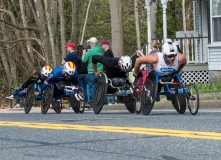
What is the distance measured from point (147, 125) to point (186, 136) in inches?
81.3

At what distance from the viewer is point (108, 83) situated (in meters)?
17.8

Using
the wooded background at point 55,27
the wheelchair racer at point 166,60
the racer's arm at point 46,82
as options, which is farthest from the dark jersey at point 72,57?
the wooded background at point 55,27

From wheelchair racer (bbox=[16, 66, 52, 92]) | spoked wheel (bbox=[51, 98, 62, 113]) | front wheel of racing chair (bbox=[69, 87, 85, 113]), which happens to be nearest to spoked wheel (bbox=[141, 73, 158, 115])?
front wheel of racing chair (bbox=[69, 87, 85, 113])

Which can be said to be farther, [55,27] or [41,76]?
[55,27]

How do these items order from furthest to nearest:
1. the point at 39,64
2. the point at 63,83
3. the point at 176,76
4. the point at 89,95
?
the point at 39,64, the point at 89,95, the point at 63,83, the point at 176,76

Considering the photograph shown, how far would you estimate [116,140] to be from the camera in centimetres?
1025

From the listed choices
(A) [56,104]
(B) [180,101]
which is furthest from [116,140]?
(A) [56,104]

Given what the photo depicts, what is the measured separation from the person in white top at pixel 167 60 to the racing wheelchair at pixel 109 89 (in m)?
2.15

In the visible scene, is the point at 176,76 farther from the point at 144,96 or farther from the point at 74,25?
the point at 74,25

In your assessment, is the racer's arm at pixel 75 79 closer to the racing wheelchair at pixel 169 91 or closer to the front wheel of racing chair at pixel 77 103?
the front wheel of racing chair at pixel 77 103

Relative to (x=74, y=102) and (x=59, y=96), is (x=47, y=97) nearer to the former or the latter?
(x=59, y=96)

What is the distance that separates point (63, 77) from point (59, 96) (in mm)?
590

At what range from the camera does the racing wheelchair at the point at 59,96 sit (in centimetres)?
1970

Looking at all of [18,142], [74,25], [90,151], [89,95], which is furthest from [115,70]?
[74,25]
